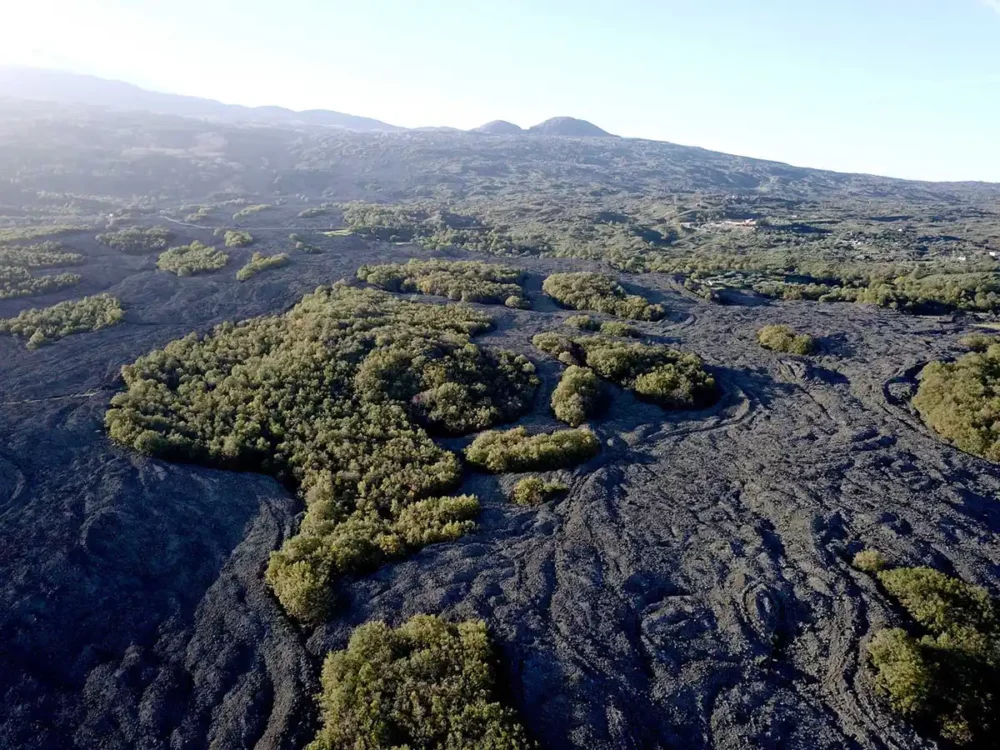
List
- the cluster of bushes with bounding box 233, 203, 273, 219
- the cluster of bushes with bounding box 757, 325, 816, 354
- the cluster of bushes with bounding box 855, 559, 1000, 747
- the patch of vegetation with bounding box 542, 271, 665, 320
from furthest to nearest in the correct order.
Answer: the cluster of bushes with bounding box 233, 203, 273, 219 < the patch of vegetation with bounding box 542, 271, 665, 320 < the cluster of bushes with bounding box 757, 325, 816, 354 < the cluster of bushes with bounding box 855, 559, 1000, 747

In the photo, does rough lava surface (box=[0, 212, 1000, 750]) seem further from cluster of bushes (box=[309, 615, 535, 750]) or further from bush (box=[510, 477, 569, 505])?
cluster of bushes (box=[309, 615, 535, 750])

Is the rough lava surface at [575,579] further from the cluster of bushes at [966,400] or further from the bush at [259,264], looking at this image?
the bush at [259,264]

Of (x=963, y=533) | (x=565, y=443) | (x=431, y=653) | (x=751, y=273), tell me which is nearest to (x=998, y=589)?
(x=963, y=533)

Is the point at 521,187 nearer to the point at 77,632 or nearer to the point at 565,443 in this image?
the point at 565,443

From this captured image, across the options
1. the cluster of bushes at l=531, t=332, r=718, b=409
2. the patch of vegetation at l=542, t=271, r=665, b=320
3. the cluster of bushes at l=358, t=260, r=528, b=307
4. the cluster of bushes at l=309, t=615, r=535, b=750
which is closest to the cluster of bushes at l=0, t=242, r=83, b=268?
the cluster of bushes at l=358, t=260, r=528, b=307

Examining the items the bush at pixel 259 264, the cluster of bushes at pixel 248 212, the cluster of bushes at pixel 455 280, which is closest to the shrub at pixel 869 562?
the cluster of bushes at pixel 455 280

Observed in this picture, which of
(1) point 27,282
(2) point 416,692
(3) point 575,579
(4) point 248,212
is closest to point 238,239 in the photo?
(1) point 27,282
